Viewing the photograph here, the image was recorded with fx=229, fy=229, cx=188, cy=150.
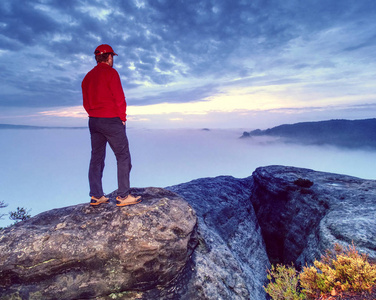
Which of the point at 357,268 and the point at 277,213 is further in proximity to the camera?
the point at 277,213

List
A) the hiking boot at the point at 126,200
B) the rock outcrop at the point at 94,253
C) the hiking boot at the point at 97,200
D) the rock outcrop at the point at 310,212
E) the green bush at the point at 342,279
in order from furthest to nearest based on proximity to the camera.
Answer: the rock outcrop at the point at 310,212
the hiking boot at the point at 97,200
the hiking boot at the point at 126,200
the rock outcrop at the point at 94,253
the green bush at the point at 342,279

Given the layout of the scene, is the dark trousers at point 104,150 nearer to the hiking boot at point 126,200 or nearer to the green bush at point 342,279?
the hiking boot at point 126,200

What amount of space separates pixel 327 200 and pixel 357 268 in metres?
7.57

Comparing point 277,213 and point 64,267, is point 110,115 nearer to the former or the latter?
point 64,267

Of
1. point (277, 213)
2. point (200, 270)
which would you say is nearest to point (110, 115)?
point (200, 270)

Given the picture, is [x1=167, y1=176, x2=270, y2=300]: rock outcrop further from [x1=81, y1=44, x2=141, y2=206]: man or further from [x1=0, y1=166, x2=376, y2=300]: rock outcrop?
[x1=81, y1=44, x2=141, y2=206]: man

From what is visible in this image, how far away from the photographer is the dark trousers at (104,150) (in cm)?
708

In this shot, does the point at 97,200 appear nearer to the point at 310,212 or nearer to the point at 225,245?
the point at 225,245

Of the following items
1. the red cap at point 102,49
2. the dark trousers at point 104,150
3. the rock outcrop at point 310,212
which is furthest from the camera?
the rock outcrop at point 310,212

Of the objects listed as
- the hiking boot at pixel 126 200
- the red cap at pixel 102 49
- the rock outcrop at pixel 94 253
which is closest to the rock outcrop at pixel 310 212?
the rock outcrop at pixel 94 253

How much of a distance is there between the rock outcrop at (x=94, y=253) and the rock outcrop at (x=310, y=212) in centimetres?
655

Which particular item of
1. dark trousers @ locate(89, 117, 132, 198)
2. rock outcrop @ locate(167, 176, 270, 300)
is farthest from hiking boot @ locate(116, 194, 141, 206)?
rock outcrop @ locate(167, 176, 270, 300)

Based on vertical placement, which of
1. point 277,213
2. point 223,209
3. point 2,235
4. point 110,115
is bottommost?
point 277,213

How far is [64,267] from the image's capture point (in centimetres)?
638
